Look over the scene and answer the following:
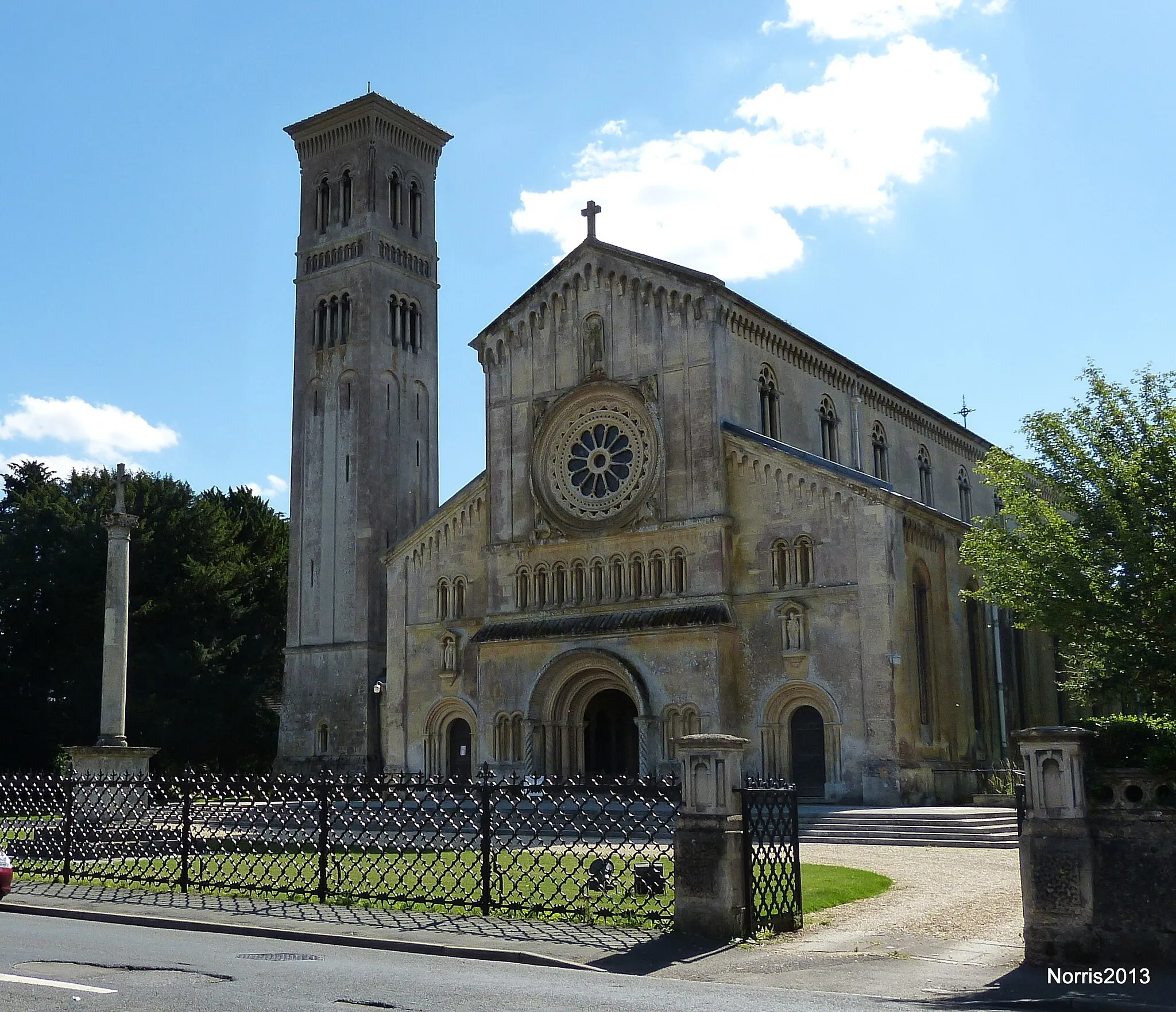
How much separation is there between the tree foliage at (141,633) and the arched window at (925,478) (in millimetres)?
29026

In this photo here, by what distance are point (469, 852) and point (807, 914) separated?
749 centimetres

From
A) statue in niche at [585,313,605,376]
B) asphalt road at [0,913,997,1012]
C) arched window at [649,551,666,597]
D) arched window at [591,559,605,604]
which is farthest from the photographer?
statue in niche at [585,313,605,376]

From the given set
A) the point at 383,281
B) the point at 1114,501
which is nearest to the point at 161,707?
the point at 383,281

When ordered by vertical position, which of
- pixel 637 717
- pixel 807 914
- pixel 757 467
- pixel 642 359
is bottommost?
pixel 807 914

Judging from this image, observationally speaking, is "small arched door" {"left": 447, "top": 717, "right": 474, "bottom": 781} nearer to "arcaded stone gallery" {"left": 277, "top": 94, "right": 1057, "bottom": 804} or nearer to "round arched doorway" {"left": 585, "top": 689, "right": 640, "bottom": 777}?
"arcaded stone gallery" {"left": 277, "top": 94, "right": 1057, "bottom": 804}

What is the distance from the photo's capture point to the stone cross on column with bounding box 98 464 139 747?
3002cm

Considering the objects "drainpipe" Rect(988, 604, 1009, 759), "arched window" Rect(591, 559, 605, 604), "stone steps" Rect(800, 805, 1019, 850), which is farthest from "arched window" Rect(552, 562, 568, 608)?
"drainpipe" Rect(988, 604, 1009, 759)

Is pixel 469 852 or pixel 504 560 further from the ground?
pixel 504 560

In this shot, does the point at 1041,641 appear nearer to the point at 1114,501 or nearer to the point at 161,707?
the point at 1114,501

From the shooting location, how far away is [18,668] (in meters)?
52.4

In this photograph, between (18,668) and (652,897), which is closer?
(652,897)

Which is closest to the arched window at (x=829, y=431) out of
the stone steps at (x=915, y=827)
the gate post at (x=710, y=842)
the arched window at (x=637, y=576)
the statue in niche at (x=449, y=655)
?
the arched window at (x=637, y=576)

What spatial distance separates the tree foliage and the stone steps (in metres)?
31.1

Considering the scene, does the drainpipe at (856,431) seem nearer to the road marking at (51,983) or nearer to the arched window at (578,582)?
A: the arched window at (578,582)
